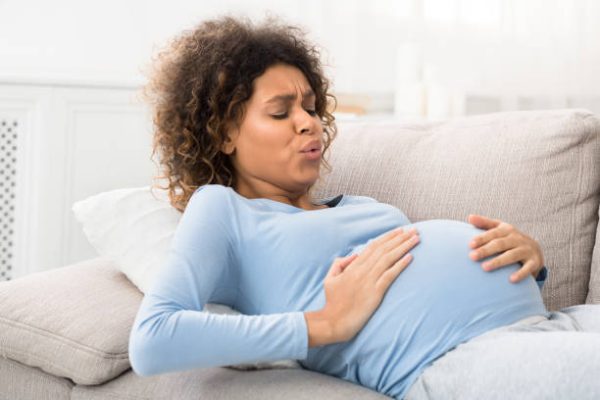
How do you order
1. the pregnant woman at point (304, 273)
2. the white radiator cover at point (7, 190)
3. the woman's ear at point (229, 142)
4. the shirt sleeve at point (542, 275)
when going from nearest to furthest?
1. the pregnant woman at point (304, 273)
2. the shirt sleeve at point (542, 275)
3. the woman's ear at point (229, 142)
4. the white radiator cover at point (7, 190)

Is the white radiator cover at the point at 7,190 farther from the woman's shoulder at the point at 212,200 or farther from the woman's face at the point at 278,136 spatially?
the woman's shoulder at the point at 212,200

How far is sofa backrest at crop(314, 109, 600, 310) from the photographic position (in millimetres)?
1480

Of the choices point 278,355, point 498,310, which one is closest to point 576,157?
point 498,310

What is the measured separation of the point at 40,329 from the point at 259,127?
0.52 meters

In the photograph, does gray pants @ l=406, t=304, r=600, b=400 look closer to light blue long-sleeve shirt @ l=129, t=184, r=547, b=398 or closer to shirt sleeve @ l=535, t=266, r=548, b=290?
light blue long-sleeve shirt @ l=129, t=184, r=547, b=398

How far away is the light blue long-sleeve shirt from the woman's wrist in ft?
0.05

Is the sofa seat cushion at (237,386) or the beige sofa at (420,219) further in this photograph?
the beige sofa at (420,219)

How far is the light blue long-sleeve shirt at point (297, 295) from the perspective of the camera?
43.8 inches

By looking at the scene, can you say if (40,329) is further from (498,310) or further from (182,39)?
(498,310)

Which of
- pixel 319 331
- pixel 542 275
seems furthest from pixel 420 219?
pixel 319 331

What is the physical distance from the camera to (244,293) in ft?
4.33

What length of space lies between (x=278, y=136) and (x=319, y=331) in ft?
1.28

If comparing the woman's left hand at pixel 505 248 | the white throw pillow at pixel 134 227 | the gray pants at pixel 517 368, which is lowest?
the white throw pillow at pixel 134 227

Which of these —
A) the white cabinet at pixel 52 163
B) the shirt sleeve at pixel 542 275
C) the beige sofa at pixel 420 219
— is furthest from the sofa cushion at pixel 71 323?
the white cabinet at pixel 52 163
